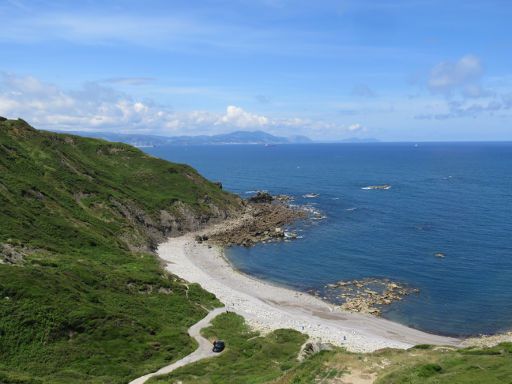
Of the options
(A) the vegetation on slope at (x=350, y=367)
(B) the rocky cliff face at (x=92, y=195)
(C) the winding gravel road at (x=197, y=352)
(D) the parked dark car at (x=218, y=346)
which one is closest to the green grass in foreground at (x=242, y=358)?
(A) the vegetation on slope at (x=350, y=367)

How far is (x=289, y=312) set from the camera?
231ft

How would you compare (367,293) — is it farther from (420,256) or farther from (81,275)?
(81,275)

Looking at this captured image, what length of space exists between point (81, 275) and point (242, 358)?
2652cm

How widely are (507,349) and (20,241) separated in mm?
62352

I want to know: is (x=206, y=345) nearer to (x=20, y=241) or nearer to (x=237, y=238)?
(x=20, y=241)

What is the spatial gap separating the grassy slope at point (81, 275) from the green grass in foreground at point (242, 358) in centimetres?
385

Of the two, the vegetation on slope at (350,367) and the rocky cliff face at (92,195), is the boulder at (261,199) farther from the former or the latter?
the vegetation on slope at (350,367)

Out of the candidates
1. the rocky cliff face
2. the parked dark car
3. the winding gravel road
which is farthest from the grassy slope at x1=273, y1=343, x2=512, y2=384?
the rocky cliff face

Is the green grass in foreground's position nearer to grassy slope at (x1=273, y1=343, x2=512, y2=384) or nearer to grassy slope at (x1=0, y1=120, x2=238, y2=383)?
grassy slope at (x1=0, y1=120, x2=238, y2=383)

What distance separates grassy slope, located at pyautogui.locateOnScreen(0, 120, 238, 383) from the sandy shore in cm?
687

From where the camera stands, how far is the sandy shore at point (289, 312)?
198 ft

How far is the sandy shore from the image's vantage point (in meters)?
60.5

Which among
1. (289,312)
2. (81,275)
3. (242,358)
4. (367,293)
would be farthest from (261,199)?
(242,358)

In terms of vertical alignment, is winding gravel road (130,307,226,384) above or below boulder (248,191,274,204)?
below
